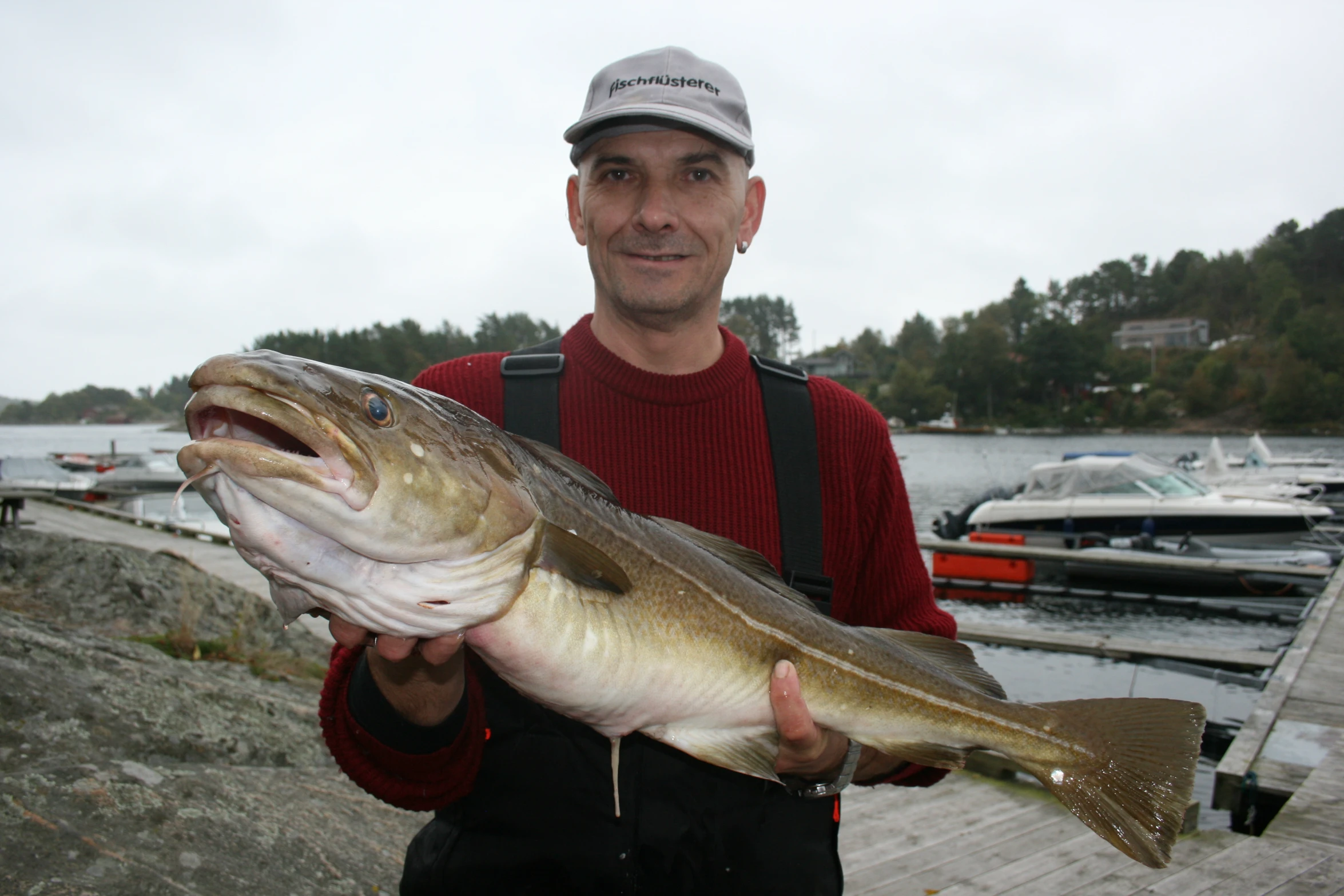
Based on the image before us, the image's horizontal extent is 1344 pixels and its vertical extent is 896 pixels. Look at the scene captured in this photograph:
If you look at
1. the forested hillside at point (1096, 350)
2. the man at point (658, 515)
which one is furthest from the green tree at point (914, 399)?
the man at point (658, 515)

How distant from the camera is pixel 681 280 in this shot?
113 inches

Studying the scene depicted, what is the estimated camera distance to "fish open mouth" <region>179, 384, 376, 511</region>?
1.52 meters

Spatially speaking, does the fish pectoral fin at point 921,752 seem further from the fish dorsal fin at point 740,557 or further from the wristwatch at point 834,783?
the fish dorsal fin at point 740,557

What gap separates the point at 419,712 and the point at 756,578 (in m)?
1.07

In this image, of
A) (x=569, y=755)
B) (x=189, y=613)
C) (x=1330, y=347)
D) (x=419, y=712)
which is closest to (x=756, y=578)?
(x=569, y=755)

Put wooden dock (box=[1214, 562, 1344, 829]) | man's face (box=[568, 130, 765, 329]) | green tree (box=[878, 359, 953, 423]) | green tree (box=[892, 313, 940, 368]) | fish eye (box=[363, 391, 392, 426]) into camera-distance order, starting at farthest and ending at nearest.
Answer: green tree (box=[892, 313, 940, 368])
green tree (box=[878, 359, 953, 423])
wooden dock (box=[1214, 562, 1344, 829])
man's face (box=[568, 130, 765, 329])
fish eye (box=[363, 391, 392, 426])

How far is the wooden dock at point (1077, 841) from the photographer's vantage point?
4.36 m

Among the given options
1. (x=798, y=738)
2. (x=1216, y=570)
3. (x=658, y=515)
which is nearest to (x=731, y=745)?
(x=798, y=738)

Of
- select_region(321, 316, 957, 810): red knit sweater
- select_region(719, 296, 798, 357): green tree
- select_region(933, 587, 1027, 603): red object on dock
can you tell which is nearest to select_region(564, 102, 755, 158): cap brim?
select_region(321, 316, 957, 810): red knit sweater

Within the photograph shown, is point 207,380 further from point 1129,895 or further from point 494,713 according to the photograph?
point 1129,895

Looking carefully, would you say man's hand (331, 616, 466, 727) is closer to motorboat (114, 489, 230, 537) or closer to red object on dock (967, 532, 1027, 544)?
red object on dock (967, 532, 1027, 544)

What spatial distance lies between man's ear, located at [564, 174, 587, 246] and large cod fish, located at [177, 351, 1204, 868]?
123 cm

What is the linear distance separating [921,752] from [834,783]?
0.95 feet

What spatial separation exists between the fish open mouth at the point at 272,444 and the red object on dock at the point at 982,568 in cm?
1799
